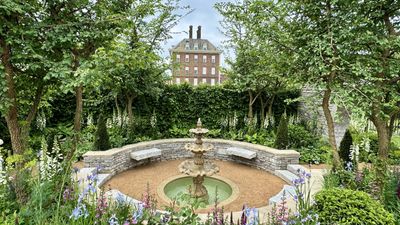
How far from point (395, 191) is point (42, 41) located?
4.87 metres

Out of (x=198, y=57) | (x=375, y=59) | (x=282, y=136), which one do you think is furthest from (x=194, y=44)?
(x=375, y=59)

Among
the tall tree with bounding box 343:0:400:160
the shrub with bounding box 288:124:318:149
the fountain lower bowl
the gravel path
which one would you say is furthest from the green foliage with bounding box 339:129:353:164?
the fountain lower bowl

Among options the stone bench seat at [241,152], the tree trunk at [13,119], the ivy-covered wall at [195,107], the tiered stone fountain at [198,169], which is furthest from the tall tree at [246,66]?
the tree trunk at [13,119]

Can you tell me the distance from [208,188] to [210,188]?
0.05m

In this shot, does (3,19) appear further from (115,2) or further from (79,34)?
(115,2)

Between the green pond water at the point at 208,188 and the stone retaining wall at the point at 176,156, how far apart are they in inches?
59.3

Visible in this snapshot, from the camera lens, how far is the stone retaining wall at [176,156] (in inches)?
220

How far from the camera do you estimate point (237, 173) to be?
20.1 feet

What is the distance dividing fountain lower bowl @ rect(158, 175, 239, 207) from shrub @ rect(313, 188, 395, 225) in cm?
215

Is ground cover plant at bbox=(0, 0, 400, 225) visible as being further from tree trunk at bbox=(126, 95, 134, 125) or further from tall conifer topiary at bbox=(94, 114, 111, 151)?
tree trunk at bbox=(126, 95, 134, 125)

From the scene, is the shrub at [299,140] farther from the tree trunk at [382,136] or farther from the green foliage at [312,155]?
the tree trunk at [382,136]

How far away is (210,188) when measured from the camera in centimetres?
531

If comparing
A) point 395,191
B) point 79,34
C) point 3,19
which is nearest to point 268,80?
point 395,191

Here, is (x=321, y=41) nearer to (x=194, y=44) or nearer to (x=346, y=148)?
(x=346, y=148)
